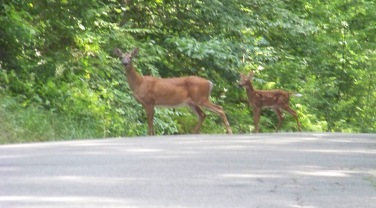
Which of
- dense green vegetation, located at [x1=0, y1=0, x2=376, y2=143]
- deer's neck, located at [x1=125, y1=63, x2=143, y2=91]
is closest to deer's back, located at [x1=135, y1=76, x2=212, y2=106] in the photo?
deer's neck, located at [x1=125, y1=63, x2=143, y2=91]

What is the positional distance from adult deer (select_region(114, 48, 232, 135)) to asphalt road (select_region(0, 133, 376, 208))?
5616 mm

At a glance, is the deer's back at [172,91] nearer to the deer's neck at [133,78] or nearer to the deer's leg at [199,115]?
the deer's neck at [133,78]

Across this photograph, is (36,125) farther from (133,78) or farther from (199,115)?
(199,115)

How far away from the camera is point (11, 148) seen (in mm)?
15461

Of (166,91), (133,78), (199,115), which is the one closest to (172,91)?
(166,91)

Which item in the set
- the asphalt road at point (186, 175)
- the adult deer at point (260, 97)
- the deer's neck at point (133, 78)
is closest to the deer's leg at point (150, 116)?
the deer's neck at point (133, 78)

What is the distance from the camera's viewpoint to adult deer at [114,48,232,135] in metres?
23.1

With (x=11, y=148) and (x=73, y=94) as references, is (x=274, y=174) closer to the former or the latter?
(x=11, y=148)

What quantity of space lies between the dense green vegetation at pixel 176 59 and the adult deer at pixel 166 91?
0.88 m

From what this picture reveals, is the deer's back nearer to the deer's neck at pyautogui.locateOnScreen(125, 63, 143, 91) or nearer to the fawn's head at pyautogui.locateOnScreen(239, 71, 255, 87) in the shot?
the deer's neck at pyautogui.locateOnScreen(125, 63, 143, 91)

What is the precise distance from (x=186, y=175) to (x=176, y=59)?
58.5ft

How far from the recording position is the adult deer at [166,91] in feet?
75.7

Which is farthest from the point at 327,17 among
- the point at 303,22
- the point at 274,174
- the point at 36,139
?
the point at 274,174

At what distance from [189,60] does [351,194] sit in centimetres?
1906
